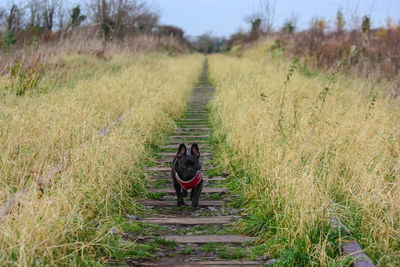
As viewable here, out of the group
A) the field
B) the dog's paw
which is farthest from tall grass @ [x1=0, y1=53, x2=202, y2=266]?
the dog's paw

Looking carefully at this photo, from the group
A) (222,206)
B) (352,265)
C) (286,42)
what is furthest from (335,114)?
(286,42)

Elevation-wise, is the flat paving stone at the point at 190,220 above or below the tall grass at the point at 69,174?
below

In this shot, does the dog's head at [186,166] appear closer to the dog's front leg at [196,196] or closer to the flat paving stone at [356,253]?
the dog's front leg at [196,196]

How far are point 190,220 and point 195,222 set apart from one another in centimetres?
8

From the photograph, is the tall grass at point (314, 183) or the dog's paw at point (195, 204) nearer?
the tall grass at point (314, 183)

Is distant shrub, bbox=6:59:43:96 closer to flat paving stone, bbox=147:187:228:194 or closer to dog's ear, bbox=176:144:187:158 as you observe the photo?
flat paving stone, bbox=147:187:228:194

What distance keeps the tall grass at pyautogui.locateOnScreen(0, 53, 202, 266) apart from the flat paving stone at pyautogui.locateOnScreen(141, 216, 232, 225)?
0.31 m

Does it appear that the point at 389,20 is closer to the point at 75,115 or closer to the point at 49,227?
the point at 75,115

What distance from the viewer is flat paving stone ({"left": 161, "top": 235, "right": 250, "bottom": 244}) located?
3609 mm

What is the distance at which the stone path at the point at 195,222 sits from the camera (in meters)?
3.25

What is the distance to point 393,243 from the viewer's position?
3.05 m

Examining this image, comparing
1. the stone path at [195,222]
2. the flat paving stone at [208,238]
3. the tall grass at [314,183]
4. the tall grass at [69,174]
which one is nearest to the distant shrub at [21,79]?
the tall grass at [69,174]

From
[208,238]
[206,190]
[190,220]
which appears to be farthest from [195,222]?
[206,190]

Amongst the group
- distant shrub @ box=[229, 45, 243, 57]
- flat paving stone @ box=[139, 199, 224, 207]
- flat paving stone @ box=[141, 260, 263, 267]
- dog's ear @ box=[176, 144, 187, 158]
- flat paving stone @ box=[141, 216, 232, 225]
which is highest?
distant shrub @ box=[229, 45, 243, 57]
